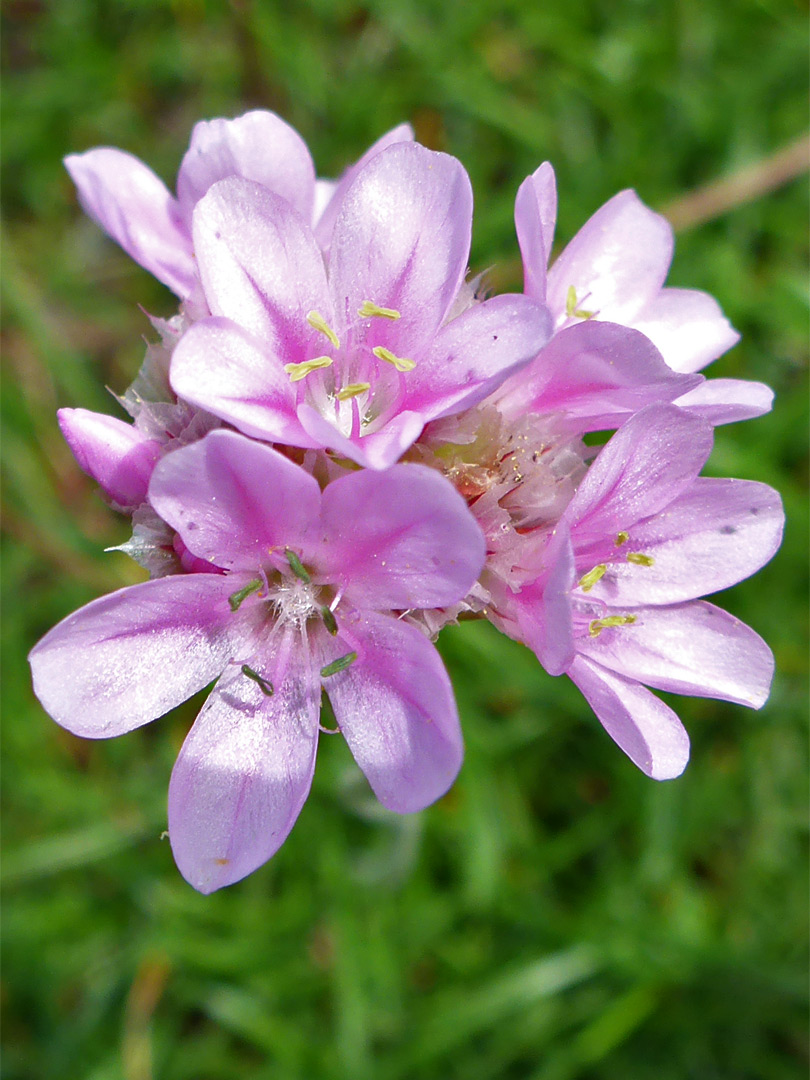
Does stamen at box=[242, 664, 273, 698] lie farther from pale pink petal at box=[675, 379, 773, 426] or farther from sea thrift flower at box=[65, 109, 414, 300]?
pale pink petal at box=[675, 379, 773, 426]

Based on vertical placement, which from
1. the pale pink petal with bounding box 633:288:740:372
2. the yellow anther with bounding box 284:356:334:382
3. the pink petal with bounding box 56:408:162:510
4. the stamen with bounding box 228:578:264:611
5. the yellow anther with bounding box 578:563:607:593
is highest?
the yellow anther with bounding box 284:356:334:382

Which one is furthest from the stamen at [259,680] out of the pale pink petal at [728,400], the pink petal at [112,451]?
the pale pink petal at [728,400]

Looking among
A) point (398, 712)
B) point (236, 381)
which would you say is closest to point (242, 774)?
point (398, 712)

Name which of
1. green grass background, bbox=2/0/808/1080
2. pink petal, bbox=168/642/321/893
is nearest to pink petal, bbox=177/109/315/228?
pink petal, bbox=168/642/321/893

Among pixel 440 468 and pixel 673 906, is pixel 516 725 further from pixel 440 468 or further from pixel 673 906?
pixel 440 468

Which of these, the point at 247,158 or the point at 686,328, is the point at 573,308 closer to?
the point at 686,328

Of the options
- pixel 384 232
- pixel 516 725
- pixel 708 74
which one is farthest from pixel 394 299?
pixel 708 74
